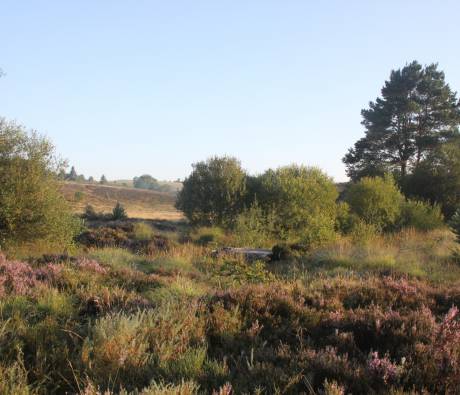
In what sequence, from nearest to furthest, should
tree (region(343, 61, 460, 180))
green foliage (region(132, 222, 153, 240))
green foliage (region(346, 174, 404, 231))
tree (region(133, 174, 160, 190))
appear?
1. green foliage (region(132, 222, 153, 240))
2. green foliage (region(346, 174, 404, 231))
3. tree (region(343, 61, 460, 180))
4. tree (region(133, 174, 160, 190))

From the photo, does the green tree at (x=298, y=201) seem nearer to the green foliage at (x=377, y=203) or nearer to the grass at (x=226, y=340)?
the green foliage at (x=377, y=203)

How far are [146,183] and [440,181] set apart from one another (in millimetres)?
144429

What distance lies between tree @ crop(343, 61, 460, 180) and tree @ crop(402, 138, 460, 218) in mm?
7151

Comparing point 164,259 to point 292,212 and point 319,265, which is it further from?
point 292,212

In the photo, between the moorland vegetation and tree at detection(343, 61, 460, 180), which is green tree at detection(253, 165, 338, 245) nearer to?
the moorland vegetation

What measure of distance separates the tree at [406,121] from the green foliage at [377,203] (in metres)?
15.5

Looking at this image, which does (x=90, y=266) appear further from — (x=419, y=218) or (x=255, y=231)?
(x=419, y=218)

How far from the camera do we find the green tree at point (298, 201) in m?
21.1

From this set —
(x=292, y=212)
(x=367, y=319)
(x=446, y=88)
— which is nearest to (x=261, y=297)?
(x=367, y=319)

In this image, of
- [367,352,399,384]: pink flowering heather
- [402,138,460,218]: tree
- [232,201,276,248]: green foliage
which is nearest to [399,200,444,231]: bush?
[402,138,460,218]: tree

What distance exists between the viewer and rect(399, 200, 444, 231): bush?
21812 millimetres

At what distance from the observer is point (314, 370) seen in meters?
3.14

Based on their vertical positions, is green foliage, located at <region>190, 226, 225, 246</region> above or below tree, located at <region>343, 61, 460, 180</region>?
below

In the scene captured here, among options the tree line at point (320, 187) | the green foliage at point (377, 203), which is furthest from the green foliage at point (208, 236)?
the green foliage at point (377, 203)
